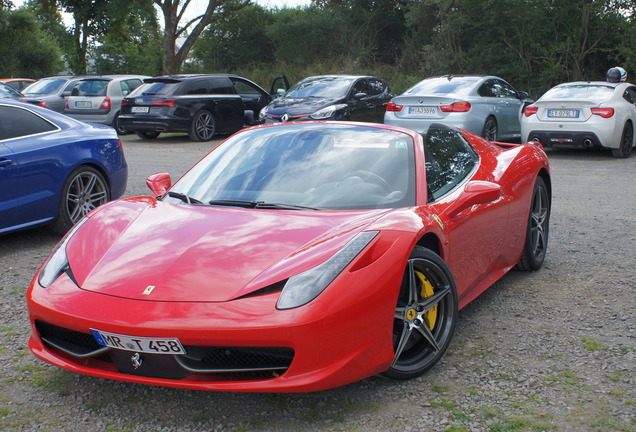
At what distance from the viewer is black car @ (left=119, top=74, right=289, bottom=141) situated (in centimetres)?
1622

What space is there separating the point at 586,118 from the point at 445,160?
911 cm

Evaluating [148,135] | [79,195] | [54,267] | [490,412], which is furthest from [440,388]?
[148,135]

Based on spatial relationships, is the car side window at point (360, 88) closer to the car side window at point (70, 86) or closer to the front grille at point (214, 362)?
the car side window at point (70, 86)

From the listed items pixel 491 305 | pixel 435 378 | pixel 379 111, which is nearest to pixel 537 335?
pixel 491 305

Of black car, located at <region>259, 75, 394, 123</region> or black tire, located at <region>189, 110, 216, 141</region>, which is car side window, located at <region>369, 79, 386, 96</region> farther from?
black tire, located at <region>189, 110, 216, 141</region>

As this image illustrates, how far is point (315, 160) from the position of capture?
4.35 meters

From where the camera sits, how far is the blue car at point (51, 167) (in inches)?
248

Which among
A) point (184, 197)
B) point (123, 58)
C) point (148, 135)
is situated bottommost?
point (148, 135)

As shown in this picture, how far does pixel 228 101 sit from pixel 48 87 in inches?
224

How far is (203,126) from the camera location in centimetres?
1662

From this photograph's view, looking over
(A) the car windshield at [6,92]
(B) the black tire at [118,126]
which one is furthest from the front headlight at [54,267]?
(A) the car windshield at [6,92]

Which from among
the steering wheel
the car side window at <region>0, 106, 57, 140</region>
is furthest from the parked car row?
the steering wheel

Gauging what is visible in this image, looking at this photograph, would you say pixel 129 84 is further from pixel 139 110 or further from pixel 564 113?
pixel 564 113

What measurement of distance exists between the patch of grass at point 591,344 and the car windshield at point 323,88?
11788 mm
